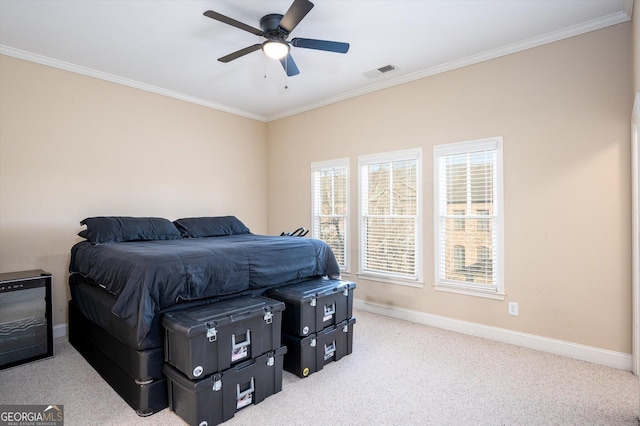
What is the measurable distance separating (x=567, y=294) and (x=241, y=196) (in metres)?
4.48

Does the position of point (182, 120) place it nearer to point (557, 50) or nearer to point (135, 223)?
point (135, 223)

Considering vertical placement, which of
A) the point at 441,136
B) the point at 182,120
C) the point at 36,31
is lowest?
the point at 441,136

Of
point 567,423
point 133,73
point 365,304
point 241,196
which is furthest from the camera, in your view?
point 241,196

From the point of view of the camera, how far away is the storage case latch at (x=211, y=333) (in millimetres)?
2115

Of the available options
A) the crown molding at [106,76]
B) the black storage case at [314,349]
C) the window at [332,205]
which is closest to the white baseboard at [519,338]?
the window at [332,205]

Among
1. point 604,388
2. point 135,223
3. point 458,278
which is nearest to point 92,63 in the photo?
point 135,223

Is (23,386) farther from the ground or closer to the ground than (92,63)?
closer to the ground

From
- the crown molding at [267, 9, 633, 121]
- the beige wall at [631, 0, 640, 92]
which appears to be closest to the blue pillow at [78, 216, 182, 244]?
the crown molding at [267, 9, 633, 121]

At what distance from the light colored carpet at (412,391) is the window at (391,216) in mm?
1168

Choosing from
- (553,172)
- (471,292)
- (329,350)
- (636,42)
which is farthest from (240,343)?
(636,42)

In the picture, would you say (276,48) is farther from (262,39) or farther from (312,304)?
(312,304)

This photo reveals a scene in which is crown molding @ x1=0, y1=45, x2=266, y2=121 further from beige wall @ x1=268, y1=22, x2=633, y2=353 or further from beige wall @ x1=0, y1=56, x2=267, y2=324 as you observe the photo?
beige wall @ x1=268, y1=22, x2=633, y2=353

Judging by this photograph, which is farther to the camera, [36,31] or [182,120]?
[182,120]

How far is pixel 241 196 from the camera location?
222 inches
